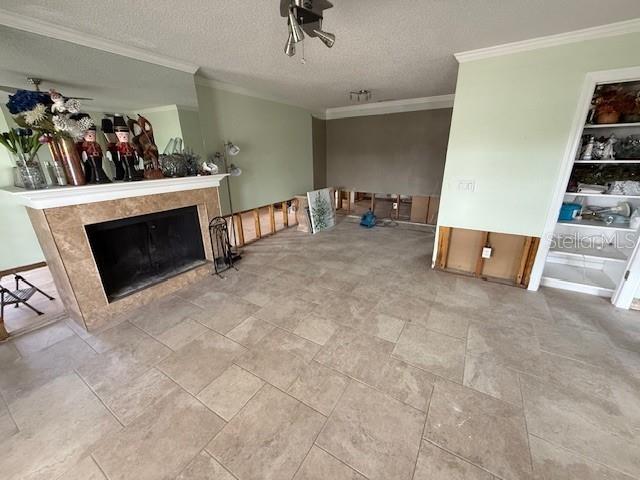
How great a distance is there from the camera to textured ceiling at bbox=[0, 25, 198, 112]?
6.39ft

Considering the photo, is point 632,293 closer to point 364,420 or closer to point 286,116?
point 364,420

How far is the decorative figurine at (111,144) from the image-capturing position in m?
2.38

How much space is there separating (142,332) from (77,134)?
5.97 feet

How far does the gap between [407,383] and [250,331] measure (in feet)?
4.52

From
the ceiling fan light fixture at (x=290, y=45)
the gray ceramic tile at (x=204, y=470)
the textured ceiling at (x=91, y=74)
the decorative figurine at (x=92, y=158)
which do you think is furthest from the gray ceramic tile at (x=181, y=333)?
the ceiling fan light fixture at (x=290, y=45)

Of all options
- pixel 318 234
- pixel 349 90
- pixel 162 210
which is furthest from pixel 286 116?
pixel 162 210

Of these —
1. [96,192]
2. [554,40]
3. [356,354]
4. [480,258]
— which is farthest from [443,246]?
[96,192]

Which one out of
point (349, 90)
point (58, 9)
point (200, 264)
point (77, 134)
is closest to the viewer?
point (58, 9)

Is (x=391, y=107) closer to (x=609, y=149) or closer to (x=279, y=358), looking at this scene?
(x=609, y=149)

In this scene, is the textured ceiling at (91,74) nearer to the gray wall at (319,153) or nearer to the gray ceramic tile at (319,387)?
the gray ceramic tile at (319,387)

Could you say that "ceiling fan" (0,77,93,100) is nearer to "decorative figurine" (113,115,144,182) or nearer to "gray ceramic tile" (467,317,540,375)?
"decorative figurine" (113,115,144,182)

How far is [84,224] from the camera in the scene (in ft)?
7.29

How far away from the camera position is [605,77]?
7.25 feet

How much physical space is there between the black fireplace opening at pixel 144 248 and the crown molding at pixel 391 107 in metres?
4.29
